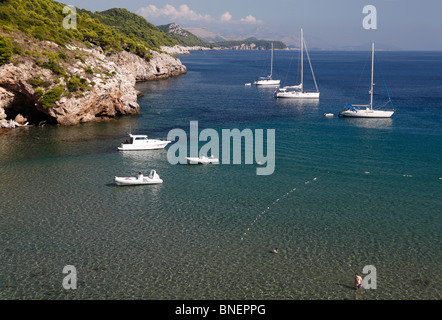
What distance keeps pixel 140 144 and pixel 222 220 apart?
78.5 feet

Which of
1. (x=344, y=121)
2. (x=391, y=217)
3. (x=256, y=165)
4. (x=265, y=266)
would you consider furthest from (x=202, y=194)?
(x=344, y=121)

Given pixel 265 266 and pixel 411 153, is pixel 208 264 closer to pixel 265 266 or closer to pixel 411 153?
pixel 265 266

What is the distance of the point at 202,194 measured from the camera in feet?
135

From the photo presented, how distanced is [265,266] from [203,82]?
393 feet

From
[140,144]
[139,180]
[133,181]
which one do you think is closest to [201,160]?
[139,180]

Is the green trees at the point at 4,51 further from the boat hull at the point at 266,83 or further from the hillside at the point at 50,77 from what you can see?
the boat hull at the point at 266,83

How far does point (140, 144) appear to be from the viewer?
55.3 metres

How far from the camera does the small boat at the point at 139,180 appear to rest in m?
42.2

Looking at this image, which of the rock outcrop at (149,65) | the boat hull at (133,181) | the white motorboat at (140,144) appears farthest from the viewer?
the rock outcrop at (149,65)

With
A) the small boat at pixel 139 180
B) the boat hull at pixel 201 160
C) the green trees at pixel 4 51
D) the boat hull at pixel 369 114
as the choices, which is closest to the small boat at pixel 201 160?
the boat hull at pixel 201 160

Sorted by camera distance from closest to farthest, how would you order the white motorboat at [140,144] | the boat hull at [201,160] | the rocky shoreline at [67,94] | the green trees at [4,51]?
the boat hull at [201,160], the white motorboat at [140,144], the green trees at [4,51], the rocky shoreline at [67,94]

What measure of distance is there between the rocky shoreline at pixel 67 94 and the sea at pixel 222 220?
3455mm

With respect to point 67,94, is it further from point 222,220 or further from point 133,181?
point 222,220
